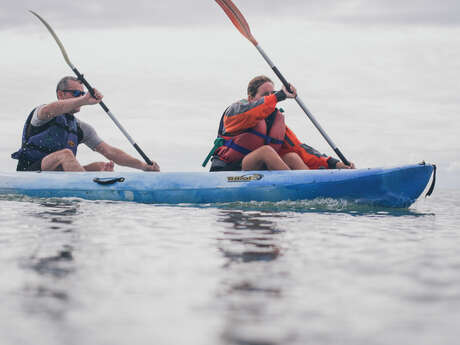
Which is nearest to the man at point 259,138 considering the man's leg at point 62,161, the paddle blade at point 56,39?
the man's leg at point 62,161

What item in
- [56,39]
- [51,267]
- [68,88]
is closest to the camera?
[51,267]

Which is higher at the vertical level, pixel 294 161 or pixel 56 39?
pixel 56 39

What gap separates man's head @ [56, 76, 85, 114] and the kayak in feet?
4.11

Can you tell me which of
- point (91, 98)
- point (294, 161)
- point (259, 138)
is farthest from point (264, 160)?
point (91, 98)

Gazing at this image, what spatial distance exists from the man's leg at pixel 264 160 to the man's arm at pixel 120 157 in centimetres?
202

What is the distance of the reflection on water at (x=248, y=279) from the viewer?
1711 millimetres

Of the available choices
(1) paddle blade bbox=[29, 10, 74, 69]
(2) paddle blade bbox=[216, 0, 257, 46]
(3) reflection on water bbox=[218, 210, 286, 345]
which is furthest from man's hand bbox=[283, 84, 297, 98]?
(1) paddle blade bbox=[29, 10, 74, 69]

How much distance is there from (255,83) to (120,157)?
2627 millimetres

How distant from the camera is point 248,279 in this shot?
238 cm

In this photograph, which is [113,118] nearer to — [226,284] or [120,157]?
[120,157]

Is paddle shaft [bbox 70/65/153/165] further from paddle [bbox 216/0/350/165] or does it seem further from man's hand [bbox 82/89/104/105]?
paddle [bbox 216/0/350/165]

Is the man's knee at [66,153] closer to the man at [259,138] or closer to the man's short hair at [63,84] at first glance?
the man's short hair at [63,84]

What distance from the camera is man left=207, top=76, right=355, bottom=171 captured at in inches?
247

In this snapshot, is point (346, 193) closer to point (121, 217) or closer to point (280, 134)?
point (280, 134)
